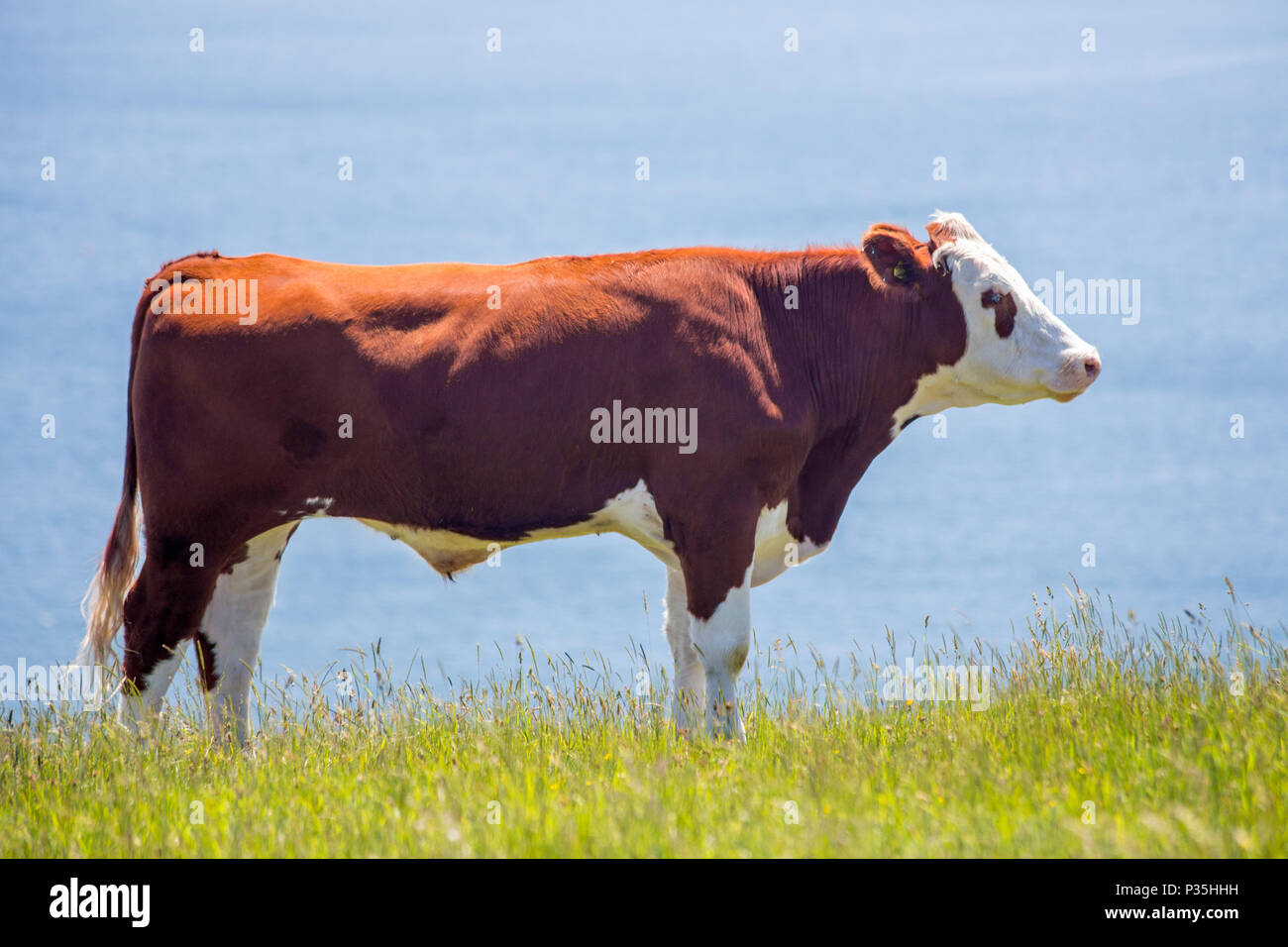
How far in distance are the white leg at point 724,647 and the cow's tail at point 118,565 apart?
3.23 m

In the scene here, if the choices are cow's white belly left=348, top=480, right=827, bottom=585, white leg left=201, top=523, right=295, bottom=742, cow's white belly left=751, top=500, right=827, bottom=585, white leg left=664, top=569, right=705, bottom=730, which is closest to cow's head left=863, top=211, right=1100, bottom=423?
cow's white belly left=751, top=500, right=827, bottom=585

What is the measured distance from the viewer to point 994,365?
7.69 m

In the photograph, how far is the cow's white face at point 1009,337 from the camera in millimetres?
7633

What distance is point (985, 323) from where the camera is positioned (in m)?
7.65

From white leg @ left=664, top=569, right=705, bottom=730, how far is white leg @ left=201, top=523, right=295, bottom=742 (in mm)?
2235

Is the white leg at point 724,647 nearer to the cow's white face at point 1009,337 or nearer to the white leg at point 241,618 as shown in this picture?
the cow's white face at point 1009,337

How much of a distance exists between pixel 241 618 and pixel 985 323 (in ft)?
15.1

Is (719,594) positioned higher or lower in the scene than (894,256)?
lower

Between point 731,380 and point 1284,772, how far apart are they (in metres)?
3.20

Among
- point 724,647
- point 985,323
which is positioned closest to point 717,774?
point 724,647

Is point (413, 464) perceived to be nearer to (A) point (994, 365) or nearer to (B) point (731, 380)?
(B) point (731, 380)

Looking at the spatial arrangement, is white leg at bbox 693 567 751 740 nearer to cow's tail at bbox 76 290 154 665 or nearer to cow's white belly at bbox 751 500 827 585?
cow's white belly at bbox 751 500 827 585

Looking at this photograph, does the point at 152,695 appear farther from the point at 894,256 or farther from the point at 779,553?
the point at 894,256
